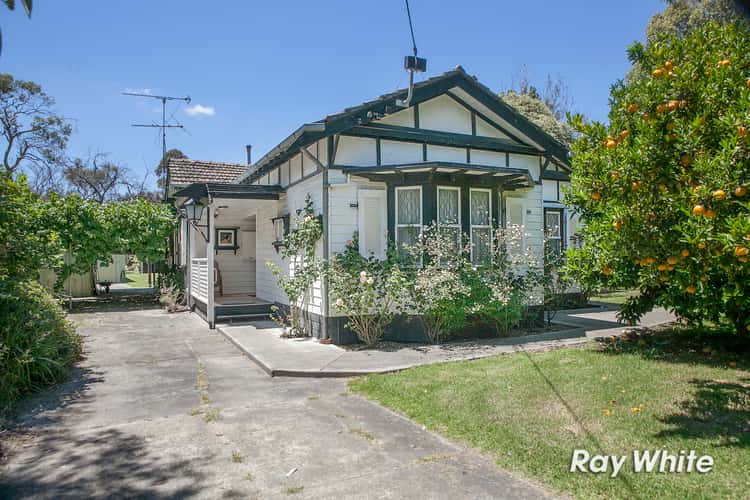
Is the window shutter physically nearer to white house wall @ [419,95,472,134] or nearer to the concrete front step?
white house wall @ [419,95,472,134]

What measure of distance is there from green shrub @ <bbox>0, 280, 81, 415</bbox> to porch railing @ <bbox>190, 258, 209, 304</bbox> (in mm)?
5186

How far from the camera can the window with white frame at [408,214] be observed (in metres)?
9.31

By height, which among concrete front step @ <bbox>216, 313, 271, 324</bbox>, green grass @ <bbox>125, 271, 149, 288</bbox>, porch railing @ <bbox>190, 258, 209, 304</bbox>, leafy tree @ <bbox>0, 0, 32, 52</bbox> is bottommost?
concrete front step @ <bbox>216, 313, 271, 324</bbox>

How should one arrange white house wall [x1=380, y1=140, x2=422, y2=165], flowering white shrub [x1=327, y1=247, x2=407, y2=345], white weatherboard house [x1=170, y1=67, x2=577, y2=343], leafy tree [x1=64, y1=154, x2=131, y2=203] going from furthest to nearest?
1. leafy tree [x1=64, y1=154, x2=131, y2=203]
2. white house wall [x1=380, y1=140, x2=422, y2=165]
3. white weatherboard house [x1=170, y1=67, x2=577, y2=343]
4. flowering white shrub [x1=327, y1=247, x2=407, y2=345]

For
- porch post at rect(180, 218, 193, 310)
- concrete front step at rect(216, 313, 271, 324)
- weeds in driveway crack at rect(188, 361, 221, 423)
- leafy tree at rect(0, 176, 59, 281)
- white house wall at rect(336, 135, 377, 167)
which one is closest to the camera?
weeds in driveway crack at rect(188, 361, 221, 423)

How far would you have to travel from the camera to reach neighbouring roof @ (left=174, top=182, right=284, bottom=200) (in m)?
11.1

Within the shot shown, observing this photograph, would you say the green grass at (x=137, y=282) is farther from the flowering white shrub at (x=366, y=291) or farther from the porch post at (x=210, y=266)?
the flowering white shrub at (x=366, y=291)

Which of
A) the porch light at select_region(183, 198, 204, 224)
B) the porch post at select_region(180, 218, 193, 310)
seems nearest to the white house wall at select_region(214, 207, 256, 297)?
the porch post at select_region(180, 218, 193, 310)

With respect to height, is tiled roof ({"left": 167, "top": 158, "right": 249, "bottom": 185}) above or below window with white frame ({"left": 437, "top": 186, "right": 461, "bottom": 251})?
above

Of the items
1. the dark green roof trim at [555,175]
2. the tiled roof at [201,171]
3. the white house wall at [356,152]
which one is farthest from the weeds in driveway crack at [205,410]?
the tiled roof at [201,171]

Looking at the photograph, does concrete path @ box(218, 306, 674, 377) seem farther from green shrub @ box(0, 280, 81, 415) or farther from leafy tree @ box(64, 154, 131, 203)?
leafy tree @ box(64, 154, 131, 203)

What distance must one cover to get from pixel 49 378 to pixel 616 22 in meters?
14.2

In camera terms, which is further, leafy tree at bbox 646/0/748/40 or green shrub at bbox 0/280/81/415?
leafy tree at bbox 646/0/748/40

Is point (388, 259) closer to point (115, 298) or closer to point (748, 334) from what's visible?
point (748, 334)
